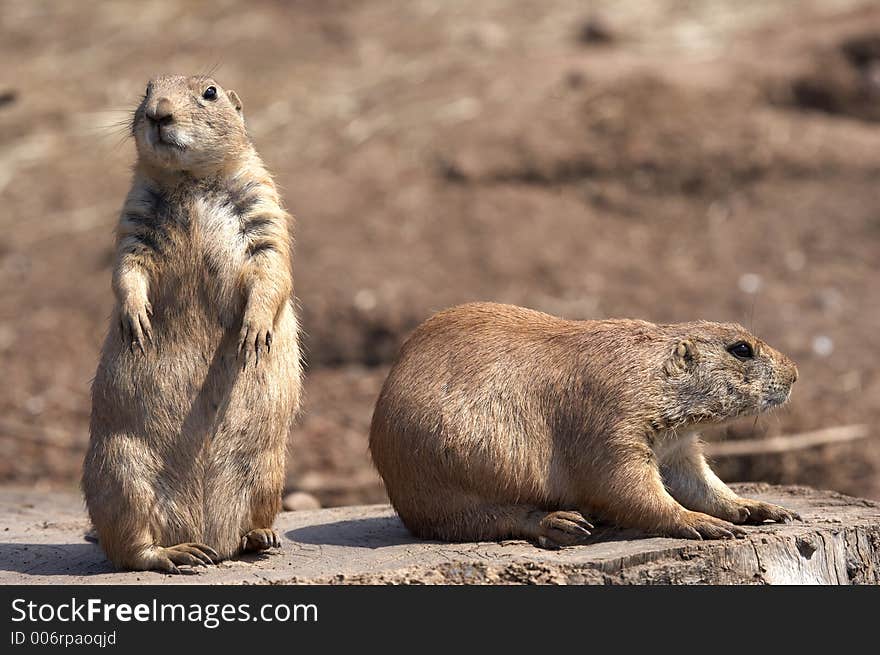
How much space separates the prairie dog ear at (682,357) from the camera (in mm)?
5617

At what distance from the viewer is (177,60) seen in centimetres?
1477

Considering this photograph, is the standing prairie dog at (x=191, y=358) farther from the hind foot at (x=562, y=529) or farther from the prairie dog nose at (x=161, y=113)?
the hind foot at (x=562, y=529)

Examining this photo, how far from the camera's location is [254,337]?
5.30m

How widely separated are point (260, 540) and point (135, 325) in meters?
1.07

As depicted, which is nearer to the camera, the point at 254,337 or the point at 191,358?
the point at 254,337

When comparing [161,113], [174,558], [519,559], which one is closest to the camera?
[519,559]

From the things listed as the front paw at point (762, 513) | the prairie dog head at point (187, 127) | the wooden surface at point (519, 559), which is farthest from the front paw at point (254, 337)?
the front paw at point (762, 513)

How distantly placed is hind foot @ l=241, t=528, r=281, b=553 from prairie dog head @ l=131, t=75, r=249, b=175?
1.61 meters

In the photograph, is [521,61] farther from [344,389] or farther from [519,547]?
[519,547]

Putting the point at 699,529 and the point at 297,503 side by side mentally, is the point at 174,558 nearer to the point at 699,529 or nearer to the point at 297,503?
the point at 699,529

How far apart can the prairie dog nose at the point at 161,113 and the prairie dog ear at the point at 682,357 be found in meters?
2.43

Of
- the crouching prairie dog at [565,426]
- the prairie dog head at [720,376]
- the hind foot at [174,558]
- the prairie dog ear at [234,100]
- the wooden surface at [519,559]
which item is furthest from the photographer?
the prairie dog ear at [234,100]

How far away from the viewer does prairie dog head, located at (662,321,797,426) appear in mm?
5578

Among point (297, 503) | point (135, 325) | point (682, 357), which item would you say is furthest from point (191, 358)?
point (297, 503)
